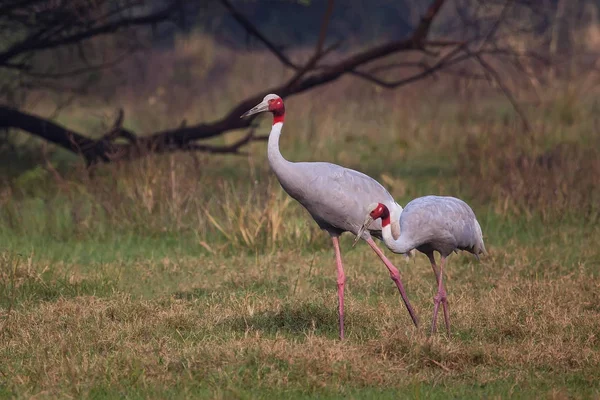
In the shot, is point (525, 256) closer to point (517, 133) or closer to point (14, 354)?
point (14, 354)

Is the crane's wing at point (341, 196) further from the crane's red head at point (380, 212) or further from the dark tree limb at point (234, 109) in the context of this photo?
the dark tree limb at point (234, 109)

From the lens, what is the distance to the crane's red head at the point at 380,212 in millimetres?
5707

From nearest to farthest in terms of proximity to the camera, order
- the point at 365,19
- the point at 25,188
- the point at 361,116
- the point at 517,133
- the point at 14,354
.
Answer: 1. the point at 14,354
2. the point at 25,188
3. the point at 517,133
4. the point at 361,116
5. the point at 365,19

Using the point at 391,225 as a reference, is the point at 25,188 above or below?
below

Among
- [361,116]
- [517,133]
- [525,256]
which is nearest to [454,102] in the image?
[361,116]

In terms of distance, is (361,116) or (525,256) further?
(361,116)

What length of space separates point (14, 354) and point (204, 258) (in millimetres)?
2655

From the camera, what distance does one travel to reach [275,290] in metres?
7.16

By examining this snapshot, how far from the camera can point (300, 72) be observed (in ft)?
36.1

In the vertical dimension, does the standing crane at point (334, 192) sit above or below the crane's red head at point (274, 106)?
below

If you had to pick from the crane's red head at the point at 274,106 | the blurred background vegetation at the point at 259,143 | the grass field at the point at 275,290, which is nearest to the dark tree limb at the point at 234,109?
the blurred background vegetation at the point at 259,143

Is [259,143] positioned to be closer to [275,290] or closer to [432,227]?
[275,290]

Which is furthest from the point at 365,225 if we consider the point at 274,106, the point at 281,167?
the point at 274,106

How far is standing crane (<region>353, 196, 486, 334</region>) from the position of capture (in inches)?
227
